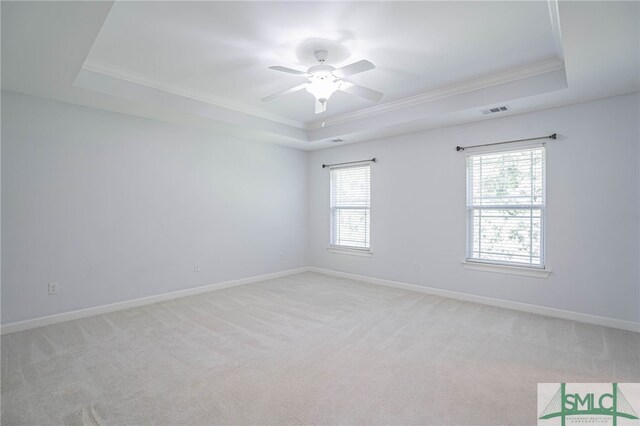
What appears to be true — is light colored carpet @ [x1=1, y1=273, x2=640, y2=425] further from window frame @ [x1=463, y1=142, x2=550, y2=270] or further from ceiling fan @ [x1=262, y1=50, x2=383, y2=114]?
ceiling fan @ [x1=262, y1=50, x2=383, y2=114]

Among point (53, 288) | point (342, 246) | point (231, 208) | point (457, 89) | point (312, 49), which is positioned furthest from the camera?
point (342, 246)

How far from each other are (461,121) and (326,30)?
8.15 feet

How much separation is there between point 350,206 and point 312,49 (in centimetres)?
329

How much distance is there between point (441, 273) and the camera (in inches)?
186

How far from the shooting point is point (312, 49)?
3027mm

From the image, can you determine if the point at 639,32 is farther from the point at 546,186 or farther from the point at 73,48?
the point at 73,48

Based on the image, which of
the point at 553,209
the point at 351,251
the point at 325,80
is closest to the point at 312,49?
the point at 325,80

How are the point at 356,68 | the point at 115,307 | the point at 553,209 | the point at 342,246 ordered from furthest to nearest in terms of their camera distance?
the point at 342,246
the point at 115,307
the point at 553,209
the point at 356,68

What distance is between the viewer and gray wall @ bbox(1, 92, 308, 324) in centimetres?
344

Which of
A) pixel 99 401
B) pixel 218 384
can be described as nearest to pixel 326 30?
pixel 218 384

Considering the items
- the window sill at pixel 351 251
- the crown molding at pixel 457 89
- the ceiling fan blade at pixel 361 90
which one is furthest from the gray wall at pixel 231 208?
the ceiling fan blade at pixel 361 90

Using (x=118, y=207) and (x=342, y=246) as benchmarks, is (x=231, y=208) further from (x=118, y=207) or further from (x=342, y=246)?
(x=342, y=246)

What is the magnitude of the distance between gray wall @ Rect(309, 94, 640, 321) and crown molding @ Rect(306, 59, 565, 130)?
2.23 ft

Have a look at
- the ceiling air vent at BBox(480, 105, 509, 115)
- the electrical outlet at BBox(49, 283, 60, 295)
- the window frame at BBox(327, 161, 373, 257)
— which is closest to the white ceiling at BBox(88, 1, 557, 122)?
the ceiling air vent at BBox(480, 105, 509, 115)
